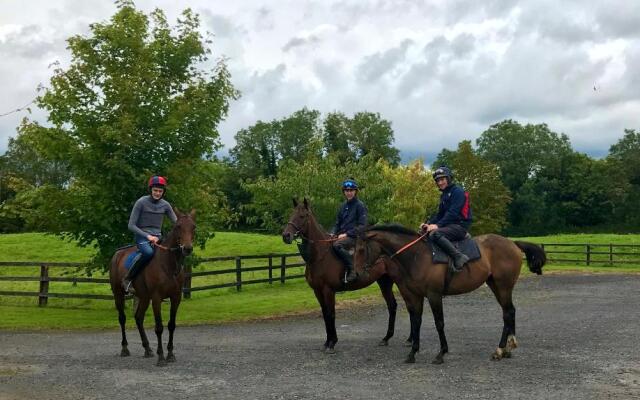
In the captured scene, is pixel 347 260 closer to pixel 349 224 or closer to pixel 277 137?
pixel 349 224

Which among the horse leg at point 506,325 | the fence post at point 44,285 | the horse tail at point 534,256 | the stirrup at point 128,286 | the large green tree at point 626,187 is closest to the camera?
the horse leg at point 506,325

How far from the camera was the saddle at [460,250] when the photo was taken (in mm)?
9555

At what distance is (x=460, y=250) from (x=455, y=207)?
0.75 m

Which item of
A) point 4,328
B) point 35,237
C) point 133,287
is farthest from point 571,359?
point 35,237

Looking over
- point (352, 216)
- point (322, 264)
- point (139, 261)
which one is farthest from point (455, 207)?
point (139, 261)

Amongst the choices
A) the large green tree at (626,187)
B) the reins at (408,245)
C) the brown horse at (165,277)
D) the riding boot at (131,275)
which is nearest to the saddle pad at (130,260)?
the riding boot at (131,275)

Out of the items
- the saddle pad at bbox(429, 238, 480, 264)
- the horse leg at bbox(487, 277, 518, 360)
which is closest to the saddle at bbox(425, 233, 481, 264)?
the saddle pad at bbox(429, 238, 480, 264)

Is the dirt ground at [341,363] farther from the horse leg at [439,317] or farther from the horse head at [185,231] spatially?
the horse head at [185,231]

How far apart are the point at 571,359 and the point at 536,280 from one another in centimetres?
1634

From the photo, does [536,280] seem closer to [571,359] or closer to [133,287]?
[571,359]

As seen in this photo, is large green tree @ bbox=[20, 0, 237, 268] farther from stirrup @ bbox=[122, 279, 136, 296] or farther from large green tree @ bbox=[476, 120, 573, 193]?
large green tree @ bbox=[476, 120, 573, 193]

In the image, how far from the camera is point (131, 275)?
393 inches

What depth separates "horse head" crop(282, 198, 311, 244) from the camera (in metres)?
10.5

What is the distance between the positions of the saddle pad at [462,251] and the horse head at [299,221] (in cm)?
241
